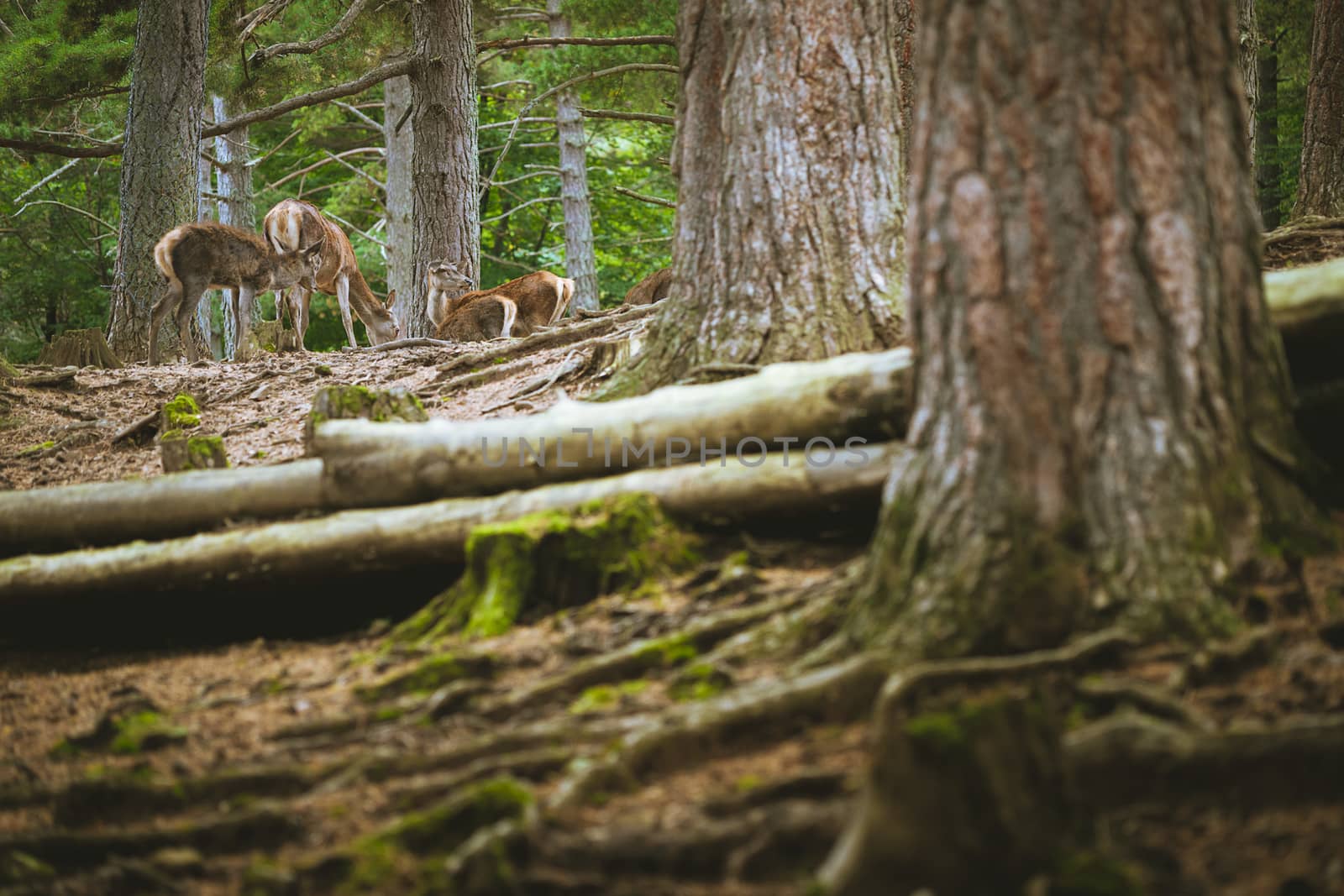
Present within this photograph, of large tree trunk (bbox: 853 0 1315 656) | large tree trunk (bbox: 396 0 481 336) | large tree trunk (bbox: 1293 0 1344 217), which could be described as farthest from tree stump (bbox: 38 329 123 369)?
large tree trunk (bbox: 1293 0 1344 217)

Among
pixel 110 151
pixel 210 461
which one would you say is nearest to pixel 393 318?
pixel 110 151

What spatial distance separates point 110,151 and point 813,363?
1274 centimetres

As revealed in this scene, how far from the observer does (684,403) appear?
4.64 m

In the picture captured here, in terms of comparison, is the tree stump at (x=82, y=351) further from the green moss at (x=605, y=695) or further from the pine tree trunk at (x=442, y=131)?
the green moss at (x=605, y=695)

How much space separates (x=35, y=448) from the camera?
810 cm

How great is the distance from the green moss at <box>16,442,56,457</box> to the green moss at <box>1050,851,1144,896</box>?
7.98 metres

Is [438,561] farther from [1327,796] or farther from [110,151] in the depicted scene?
[110,151]

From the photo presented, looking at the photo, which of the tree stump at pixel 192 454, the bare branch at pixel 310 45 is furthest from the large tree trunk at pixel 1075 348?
the bare branch at pixel 310 45

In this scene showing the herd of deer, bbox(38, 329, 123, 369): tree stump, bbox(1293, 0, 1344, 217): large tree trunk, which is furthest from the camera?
the herd of deer

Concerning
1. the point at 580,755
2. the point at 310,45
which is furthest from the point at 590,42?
the point at 580,755

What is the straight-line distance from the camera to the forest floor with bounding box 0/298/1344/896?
2.47 meters

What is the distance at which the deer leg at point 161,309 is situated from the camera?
1237 cm

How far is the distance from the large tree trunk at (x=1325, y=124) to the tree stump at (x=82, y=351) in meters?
11.8

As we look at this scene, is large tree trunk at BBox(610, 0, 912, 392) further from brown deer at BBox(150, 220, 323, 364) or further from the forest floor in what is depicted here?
brown deer at BBox(150, 220, 323, 364)
